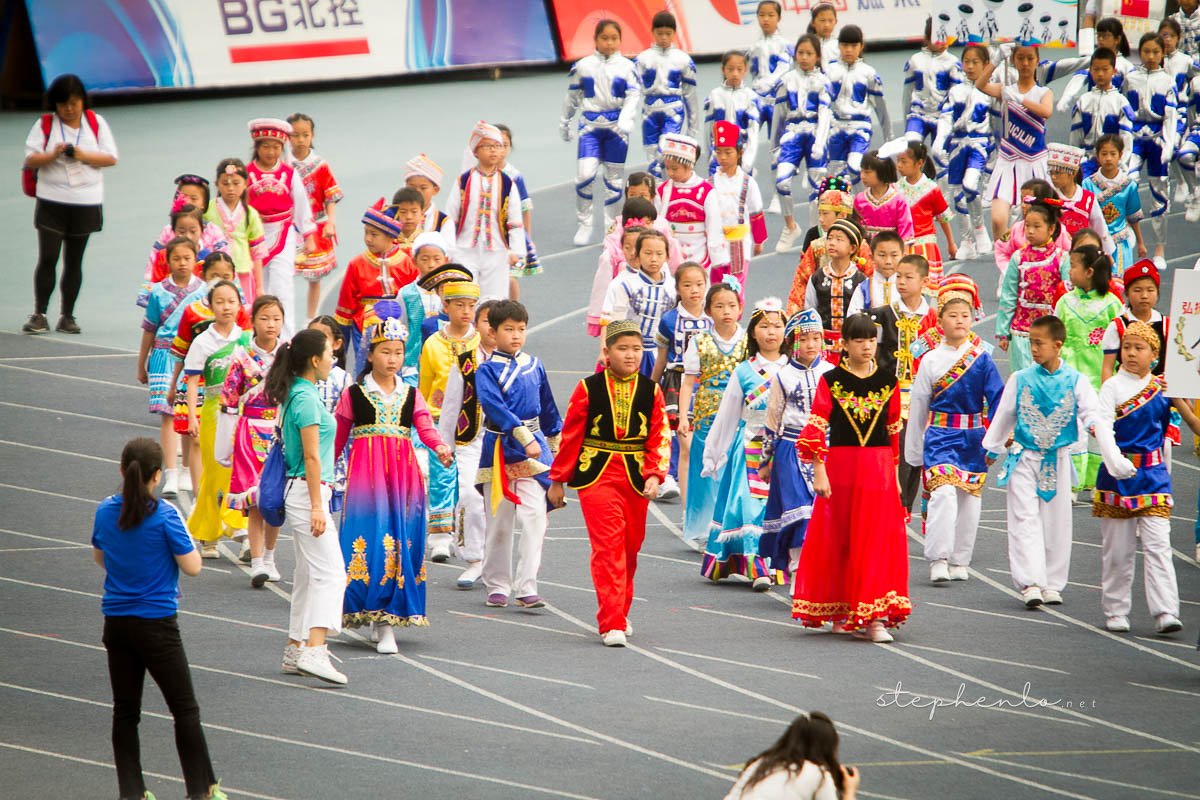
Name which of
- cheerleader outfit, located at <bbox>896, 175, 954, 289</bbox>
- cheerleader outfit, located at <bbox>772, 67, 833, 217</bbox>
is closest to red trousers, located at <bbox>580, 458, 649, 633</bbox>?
cheerleader outfit, located at <bbox>896, 175, 954, 289</bbox>

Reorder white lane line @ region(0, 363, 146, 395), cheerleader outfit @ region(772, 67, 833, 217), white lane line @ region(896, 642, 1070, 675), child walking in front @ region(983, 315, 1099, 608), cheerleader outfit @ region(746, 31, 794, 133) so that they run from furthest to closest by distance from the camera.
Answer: cheerleader outfit @ region(746, 31, 794, 133) < cheerleader outfit @ region(772, 67, 833, 217) < white lane line @ region(0, 363, 146, 395) < child walking in front @ region(983, 315, 1099, 608) < white lane line @ region(896, 642, 1070, 675)

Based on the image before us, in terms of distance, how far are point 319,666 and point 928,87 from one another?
12378 mm

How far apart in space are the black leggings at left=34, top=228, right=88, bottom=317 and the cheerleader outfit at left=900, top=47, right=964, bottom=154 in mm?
8387

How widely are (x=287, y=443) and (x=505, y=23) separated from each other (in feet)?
60.3

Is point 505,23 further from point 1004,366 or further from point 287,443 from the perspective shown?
point 287,443

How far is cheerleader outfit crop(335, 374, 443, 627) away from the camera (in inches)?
332

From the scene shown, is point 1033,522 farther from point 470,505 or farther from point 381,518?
point 381,518

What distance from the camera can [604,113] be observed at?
691 inches

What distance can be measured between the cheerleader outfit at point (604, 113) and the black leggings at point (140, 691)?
36.6 feet

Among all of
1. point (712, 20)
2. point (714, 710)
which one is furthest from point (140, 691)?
point (712, 20)

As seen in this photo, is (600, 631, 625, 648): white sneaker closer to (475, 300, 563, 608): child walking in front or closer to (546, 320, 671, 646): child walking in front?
(546, 320, 671, 646): child walking in front

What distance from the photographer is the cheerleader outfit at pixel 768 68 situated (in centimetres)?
1847

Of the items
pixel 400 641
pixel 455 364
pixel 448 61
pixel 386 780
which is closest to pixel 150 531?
pixel 386 780

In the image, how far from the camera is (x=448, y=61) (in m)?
25.4
